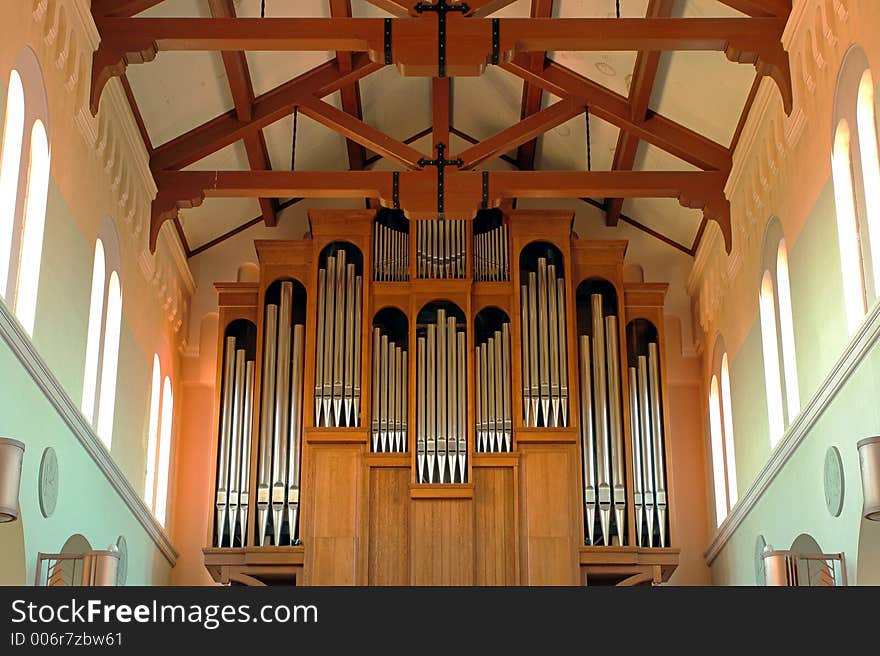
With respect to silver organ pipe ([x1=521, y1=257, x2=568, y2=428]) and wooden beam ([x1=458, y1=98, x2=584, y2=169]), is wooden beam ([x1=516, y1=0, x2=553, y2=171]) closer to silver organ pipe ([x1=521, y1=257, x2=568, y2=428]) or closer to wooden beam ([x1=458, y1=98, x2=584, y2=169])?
wooden beam ([x1=458, y1=98, x2=584, y2=169])

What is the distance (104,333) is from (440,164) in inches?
125

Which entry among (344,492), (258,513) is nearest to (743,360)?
(344,492)

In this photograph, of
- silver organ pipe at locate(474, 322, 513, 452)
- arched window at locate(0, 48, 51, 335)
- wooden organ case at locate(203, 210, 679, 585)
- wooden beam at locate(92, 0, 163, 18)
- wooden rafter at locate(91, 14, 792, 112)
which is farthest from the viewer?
silver organ pipe at locate(474, 322, 513, 452)

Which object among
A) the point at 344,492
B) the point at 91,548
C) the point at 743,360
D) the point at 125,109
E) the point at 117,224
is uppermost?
the point at 125,109

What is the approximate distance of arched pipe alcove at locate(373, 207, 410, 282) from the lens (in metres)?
13.6

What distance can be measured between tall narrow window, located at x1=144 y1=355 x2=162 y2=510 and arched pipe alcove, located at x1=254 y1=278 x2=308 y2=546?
3.27 feet

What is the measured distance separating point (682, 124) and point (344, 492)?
461 centimetres

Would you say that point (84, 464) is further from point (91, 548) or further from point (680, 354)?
point (680, 354)

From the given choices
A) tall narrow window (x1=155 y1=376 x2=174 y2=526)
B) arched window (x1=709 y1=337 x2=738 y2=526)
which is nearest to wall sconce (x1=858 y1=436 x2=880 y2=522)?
arched window (x1=709 y1=337 x2=738 y2=526)

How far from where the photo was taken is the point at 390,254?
44.8ft

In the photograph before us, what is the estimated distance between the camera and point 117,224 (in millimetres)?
11000

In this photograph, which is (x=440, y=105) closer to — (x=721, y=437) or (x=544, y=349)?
(x=544, y=349)

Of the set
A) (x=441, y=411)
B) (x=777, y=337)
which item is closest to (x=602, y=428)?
(x=441, y=411)

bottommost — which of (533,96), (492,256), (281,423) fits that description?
(281,423)
